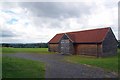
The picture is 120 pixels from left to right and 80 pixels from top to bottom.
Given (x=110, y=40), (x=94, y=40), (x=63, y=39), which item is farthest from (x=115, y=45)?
(x=63, y=39)

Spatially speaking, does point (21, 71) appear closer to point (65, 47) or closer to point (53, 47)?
point (65, 47)

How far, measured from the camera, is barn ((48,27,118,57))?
3734 cm

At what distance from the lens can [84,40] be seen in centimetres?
4172

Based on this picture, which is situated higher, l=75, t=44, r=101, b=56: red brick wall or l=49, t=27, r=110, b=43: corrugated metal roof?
l=49, t=27, r=110, b=43: corrugated metal roof

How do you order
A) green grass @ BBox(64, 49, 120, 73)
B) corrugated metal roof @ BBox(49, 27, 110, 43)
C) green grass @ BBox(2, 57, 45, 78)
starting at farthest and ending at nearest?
corrugated metal roof @ BBox(49, 27, 110, 43), green grass @ BBox(64, 49, 120, 73), green grass @ BBox(2, 57, 45, 78)

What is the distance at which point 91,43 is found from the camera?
1531 inches

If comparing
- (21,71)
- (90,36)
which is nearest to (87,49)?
(90,36)

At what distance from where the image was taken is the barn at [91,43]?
37344mm

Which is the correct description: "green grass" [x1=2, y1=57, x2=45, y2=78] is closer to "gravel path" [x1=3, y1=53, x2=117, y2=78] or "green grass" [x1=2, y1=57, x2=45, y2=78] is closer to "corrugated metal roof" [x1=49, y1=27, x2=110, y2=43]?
"gravel path" [x1=3, y1=53, x2=117, y2=78]

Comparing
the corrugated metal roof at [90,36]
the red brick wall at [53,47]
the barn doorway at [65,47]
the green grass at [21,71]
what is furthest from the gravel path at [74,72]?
the red brick wall at [53,47]

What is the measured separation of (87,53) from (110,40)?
5.44m

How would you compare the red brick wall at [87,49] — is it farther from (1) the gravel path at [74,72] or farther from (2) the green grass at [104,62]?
(1) the gravel path at [74,72]

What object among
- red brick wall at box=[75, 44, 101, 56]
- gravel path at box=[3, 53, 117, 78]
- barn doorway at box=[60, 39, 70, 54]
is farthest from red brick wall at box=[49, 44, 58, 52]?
gravel path at box=[3, 53, 117, 78]

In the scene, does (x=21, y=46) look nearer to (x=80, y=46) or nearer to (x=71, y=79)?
(x=80, y=46)
